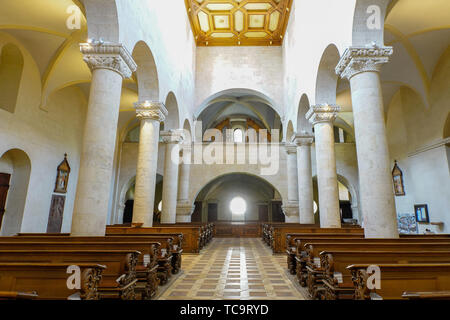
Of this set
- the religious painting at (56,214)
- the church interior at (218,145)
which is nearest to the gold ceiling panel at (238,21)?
the church interior at (218,145)

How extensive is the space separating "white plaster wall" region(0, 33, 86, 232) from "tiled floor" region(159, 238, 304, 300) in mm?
7513

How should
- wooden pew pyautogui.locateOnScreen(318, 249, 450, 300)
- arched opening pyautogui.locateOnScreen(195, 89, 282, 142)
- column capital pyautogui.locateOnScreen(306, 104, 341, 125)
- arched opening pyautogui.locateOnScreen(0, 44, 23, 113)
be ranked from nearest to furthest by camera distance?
1. wooden pew pyautogui.locateOnScreen(318, 249, 450, 300)
2. column capital pyautogui.locateOnScreen(306, 104, 341, 125)
3. arched opening pyautogui.locateOnScreen(0, 44, 23, 113)
4. arched opening pyautogui.locateOnScreen(195, 89, 282, 142)

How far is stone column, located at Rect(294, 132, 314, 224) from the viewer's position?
1225 cm

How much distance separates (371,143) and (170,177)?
8.75 m

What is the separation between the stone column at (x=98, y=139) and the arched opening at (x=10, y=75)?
21.0 feet

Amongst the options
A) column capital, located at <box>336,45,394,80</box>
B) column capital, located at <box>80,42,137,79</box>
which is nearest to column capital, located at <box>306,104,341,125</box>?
column capital, located at <box>336,45,394,80</box>

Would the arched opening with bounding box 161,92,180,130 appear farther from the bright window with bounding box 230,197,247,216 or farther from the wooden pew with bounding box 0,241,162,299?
the bright window with bounding box 230,197,247,216

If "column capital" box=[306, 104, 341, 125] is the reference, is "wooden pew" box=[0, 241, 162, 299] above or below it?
below

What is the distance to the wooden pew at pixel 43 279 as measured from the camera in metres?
2.55

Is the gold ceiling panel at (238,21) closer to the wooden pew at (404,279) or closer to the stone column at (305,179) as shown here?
the stone column at (305,179)

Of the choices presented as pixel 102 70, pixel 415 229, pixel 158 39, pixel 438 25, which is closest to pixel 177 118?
pixel 158 39

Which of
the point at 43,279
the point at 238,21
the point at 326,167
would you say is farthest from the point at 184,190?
the point at 43,279

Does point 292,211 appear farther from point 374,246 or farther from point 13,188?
point 13,188
